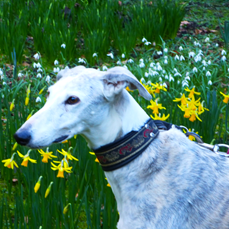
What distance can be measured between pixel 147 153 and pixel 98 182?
39.1 inches

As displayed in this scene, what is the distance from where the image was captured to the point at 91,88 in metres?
1.87

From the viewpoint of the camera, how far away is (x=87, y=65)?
5.61 meters

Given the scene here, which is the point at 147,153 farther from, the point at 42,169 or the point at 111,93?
the point at 42,169

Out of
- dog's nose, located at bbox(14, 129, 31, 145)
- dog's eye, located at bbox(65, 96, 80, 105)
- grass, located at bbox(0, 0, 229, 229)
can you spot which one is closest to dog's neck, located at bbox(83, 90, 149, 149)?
dog's eye, located at bbox(65, 96, 80, 105)

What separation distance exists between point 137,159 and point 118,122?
0.23m

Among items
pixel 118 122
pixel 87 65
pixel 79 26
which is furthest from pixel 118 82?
pixel 79 26

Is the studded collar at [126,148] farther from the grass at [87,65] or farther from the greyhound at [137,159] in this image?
the grass at [87,65]

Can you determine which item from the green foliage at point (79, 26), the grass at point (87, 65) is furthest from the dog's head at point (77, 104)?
the green foliage at point (79, 26)

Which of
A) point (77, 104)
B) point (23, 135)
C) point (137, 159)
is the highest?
point (77, 104)

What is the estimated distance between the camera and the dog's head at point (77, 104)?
1.74 meters

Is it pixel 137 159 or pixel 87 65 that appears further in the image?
pixel 87 65

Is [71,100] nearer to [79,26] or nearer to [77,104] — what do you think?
[77,104]

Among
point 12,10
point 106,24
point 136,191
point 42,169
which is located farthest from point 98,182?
point 12,10

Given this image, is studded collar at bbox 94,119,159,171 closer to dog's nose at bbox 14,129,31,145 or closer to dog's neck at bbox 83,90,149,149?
dog's neck at bbox 83,90,149,149
